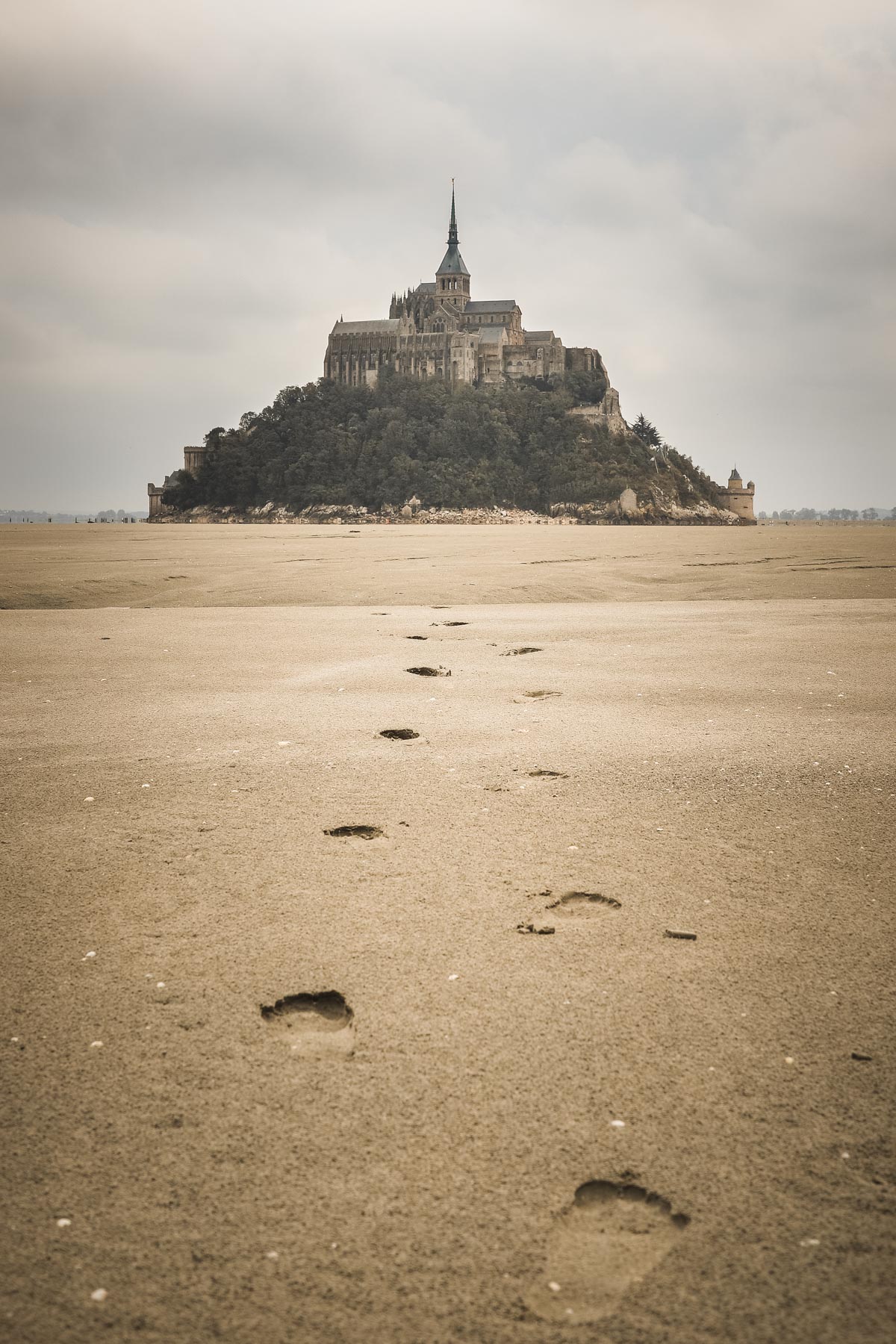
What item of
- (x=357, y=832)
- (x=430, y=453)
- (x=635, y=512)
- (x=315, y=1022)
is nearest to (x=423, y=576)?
(x=357, y=832)

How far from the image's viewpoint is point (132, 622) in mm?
13758

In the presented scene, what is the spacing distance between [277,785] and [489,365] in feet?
467

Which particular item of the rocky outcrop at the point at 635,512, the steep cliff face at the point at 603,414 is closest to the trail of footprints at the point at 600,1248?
the rocky outcrop at the point at 635,512

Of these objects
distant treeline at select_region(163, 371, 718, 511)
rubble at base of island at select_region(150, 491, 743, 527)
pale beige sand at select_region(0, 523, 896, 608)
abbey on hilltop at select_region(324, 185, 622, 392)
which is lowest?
pale beige sand at select_region(0, 523, 896, 608)

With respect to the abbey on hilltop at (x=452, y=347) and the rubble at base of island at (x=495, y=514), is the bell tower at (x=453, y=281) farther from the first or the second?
the rubble at base of island at (x=495, y=514)

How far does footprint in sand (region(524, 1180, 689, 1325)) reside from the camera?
2066 mm

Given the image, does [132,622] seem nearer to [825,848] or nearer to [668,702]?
[668,702]

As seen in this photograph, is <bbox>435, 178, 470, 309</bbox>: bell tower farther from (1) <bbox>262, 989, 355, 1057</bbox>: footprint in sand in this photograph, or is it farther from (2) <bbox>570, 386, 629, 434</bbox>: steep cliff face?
(1) <bbox>262, 989, 355, 1057</bbox>: footprint in sand

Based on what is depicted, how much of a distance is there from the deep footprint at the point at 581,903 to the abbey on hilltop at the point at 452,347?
138 m

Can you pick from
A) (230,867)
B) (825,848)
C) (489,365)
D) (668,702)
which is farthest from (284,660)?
(489,365)

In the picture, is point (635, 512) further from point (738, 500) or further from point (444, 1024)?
point (444, 1024)

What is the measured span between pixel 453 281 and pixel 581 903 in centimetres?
16314

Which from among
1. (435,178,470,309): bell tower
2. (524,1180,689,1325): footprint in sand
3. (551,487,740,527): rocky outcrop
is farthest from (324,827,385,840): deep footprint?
(435,178,470,309): bell tower

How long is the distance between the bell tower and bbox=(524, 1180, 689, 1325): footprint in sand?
523 feet
